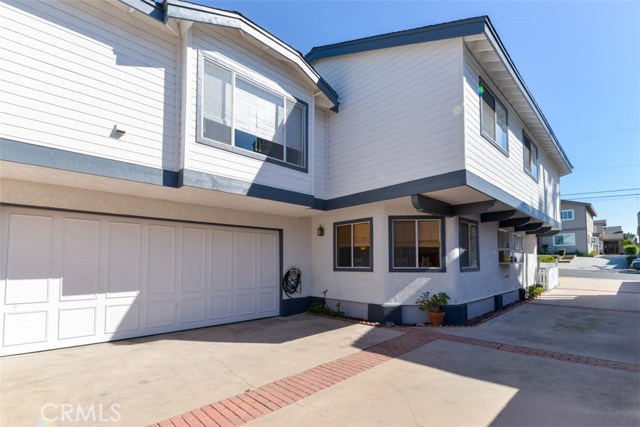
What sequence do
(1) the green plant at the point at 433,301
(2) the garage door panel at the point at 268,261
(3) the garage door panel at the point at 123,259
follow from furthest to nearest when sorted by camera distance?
(2) the garage door panel at the point at 268,261
(1) the green plant at the point at 433,301
(3) the garage door panel at the point at 123,259

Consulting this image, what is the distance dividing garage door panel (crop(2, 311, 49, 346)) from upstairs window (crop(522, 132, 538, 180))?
12435mm

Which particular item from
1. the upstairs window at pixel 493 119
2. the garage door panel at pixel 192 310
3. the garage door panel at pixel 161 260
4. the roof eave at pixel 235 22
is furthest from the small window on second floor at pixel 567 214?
the garage door panel at pixel 161 260

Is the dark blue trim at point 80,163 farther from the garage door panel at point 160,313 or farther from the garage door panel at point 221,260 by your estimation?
the garage door panel at point 160,313

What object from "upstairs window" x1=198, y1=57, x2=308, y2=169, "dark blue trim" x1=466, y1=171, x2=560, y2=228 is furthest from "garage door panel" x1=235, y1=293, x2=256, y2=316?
"dark blue trim" x1=466, y1=171, x2=560, y2=228

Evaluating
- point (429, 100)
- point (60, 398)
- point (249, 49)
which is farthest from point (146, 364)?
point (429, 100)

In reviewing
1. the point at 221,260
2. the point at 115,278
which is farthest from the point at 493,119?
the point at 115,278

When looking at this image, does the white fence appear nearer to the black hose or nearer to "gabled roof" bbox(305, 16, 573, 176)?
"gabled roof" bbox(305, 16, 573, 176)

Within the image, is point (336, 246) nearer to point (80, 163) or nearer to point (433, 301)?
point (433, 301)

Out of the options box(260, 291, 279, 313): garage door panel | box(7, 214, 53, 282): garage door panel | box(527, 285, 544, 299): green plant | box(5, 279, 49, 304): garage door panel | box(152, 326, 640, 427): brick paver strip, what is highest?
box(7, 214, 53, 282): garage door panel

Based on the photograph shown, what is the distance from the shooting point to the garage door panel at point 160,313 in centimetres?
689

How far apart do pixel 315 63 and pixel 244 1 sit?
2.75 m

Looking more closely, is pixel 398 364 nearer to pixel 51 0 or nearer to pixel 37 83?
pixel 37 83

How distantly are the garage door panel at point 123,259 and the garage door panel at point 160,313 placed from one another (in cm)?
48

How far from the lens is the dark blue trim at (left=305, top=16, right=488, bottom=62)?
6.61 metres
